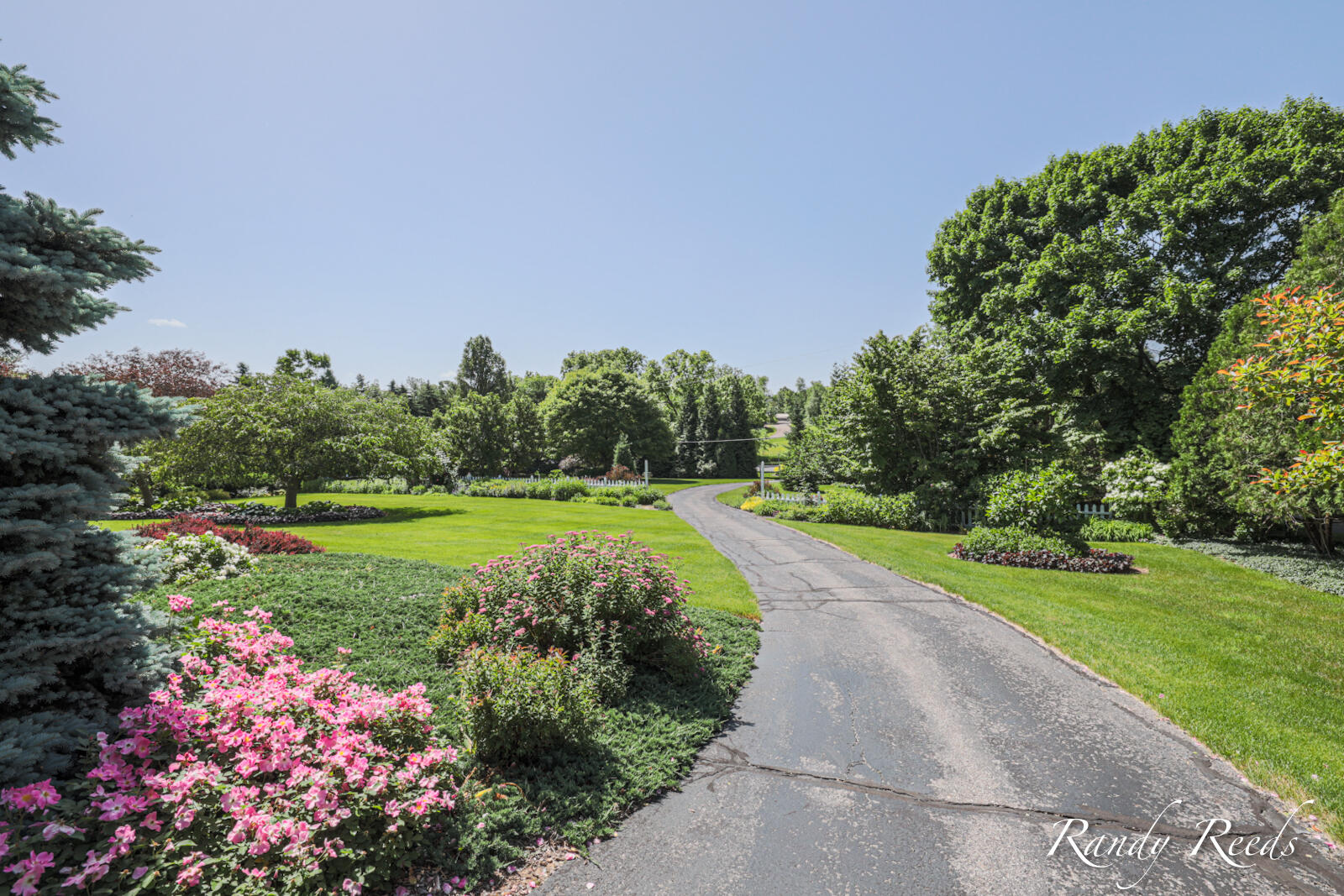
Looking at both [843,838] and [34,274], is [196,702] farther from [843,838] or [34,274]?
[843,838]

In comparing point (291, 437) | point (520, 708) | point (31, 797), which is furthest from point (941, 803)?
point (291, 437)

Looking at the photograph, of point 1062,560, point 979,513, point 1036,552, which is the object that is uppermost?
point 979,513

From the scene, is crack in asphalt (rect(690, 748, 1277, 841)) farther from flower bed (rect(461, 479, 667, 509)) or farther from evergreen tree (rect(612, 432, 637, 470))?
evergreen tree (rect(612, 432, 637, 470))

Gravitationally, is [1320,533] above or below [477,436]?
below

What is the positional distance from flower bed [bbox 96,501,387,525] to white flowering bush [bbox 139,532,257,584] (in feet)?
34.1

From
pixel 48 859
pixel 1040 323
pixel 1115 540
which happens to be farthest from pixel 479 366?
pixel 48 859

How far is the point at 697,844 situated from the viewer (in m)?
3.44

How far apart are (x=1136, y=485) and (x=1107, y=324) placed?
6322mm

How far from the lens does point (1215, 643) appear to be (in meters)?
6.94

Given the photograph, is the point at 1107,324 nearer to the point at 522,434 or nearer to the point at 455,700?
the point at 455,700

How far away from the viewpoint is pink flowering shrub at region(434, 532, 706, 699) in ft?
18.4

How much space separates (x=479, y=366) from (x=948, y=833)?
215ft

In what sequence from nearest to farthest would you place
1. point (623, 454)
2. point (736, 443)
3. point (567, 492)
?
1. point (567, 492)
2. point (623, 454)
3. point (736, 443)

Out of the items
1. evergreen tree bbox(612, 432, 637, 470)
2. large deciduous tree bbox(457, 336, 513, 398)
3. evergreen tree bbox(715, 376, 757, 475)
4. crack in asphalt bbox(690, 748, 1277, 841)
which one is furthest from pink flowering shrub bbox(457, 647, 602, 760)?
large deciduous tree bbox(457, 336, 513, 398)
